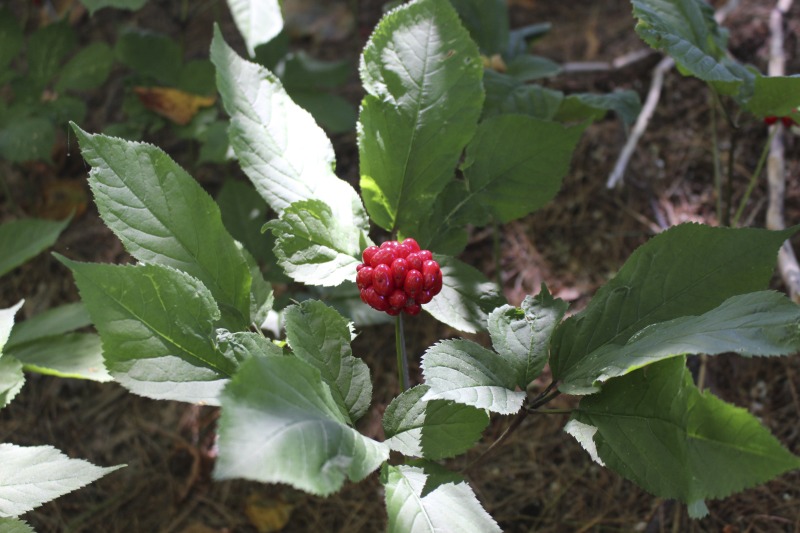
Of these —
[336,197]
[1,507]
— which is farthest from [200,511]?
[336,197]

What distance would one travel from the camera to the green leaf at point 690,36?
135 cm

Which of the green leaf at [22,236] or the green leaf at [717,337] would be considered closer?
the green leaf at [717,337]

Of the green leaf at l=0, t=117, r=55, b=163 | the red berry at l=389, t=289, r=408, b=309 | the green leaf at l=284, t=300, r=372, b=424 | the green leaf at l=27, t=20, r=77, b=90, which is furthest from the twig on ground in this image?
the green leaf at l=27, t=20, r=77, b=90

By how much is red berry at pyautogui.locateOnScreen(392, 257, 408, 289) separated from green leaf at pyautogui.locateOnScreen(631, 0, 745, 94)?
68 cm

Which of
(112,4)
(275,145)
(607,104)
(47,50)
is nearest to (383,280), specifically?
(275,145)

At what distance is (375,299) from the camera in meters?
1.20

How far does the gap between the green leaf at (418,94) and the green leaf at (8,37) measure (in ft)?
4.82

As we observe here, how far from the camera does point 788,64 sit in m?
2.14

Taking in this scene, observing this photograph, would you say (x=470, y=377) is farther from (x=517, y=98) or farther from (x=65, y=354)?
(x=65, y=354)

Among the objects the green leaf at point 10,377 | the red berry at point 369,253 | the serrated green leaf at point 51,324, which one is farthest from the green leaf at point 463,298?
the serrated green leaf at point 51,324

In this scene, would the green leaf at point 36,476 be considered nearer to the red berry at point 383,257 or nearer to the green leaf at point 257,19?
the red berry at point 383,257

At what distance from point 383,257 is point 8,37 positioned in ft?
5.61

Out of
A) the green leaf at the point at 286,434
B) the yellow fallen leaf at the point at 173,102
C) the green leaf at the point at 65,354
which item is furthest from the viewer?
the yellow fallen leaf at the point at 173,102

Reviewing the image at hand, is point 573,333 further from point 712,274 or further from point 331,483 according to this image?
point 331,483
